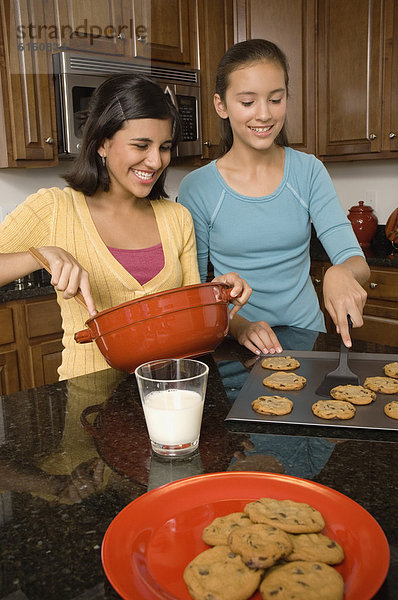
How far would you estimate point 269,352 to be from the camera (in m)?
1.30

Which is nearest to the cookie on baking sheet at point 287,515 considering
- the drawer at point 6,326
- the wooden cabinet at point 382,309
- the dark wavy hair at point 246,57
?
the dark wavy hair at point 246,57

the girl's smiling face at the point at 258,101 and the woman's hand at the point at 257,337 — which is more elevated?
the girl's smiling face at the point at 258,101

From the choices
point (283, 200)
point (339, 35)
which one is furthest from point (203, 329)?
point (339, 35)

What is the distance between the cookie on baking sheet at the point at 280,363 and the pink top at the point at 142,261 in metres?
0.45

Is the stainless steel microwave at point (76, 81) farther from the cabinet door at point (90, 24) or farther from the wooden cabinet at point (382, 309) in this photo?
the wooden cabinet at point (382, 309)

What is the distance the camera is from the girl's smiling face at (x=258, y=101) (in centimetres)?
158

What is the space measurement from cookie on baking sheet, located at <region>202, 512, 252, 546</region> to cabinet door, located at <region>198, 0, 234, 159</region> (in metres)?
2.95

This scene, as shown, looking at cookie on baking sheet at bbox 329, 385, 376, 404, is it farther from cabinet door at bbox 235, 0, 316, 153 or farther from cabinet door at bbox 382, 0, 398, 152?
cabinet door at bbox 235, 0, 316, 153

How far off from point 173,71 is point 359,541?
3084 mm

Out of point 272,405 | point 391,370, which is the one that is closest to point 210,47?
point 391,370

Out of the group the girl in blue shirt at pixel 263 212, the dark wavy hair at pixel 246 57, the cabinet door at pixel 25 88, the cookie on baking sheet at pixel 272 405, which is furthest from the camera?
the cabinet door at pixel 25 88

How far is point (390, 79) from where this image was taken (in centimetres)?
308

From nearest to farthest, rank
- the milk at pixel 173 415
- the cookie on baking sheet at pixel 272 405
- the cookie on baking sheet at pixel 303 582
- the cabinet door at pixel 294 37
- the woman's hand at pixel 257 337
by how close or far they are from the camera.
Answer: the cookie on baking sheet at pixel 303 582 → the milk at pixel 173 415 → the cookie on baking sheet at pixel 272 405 → the woman's hand at pixel 257 337 → the cabinet door at pixel 294 37

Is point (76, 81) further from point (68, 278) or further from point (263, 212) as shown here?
point (68, 278)
